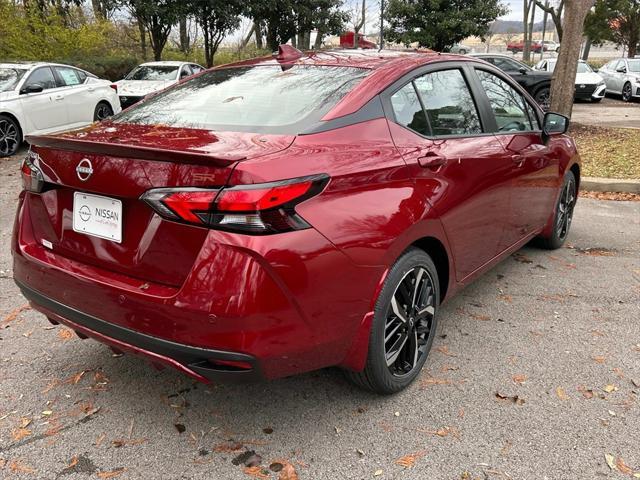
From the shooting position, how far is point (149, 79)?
14.3m

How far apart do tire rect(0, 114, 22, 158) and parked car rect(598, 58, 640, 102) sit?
64.8 feet

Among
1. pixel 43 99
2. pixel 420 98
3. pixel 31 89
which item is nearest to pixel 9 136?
pixel 31 89

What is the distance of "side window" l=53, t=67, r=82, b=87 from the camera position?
11.0 metres

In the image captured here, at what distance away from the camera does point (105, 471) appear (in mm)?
2312

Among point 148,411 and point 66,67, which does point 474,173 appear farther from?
point 66,67

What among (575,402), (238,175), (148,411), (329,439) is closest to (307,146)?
(238,175)

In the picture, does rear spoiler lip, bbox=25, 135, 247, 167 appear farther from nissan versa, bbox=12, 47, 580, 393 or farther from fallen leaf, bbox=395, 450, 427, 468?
fallen leaf, bbox=395, 450, 427, 468

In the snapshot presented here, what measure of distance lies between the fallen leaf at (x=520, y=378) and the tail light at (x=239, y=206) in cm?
158

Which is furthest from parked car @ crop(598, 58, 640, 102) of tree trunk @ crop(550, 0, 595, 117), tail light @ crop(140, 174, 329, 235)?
tail light @ crop(140, 174, 329, 235)

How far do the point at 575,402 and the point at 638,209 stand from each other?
15.6ft

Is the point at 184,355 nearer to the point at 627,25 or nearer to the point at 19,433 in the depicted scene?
the point at 19,433

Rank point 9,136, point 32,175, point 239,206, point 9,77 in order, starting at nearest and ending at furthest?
point 239,206
point 32,175
point 9,136
point 9,77

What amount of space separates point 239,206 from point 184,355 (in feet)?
2.01

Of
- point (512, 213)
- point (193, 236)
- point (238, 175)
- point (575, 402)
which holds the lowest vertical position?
point (575, 402)
